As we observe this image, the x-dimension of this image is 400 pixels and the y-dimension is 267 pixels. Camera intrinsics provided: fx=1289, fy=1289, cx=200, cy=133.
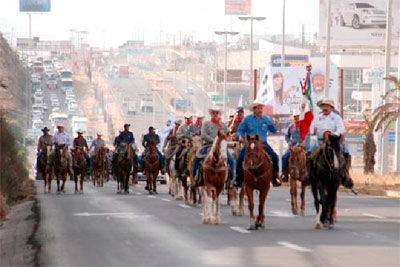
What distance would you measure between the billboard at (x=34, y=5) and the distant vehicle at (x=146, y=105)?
56.2 feet

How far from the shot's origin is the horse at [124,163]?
42.1 metres

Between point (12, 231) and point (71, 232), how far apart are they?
2.27 metres

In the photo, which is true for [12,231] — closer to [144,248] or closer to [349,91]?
[144,248]

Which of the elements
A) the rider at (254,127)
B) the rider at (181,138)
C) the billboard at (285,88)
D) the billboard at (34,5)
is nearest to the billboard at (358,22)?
the billboard at (285,88)

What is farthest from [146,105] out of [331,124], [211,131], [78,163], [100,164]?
[331,124]

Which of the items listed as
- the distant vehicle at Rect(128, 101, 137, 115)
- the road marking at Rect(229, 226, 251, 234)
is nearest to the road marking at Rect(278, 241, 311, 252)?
the road marking at Rect(229, 226, 251, 234)

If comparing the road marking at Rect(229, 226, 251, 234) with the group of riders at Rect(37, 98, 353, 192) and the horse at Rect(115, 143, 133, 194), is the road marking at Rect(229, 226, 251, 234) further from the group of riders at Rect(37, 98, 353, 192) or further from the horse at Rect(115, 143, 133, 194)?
the horse at Rect(115, 143, 133, 194)

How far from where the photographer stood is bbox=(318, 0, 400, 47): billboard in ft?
334

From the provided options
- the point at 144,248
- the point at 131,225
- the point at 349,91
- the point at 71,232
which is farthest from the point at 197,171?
the point at 349,91

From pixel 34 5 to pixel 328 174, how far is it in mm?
147601

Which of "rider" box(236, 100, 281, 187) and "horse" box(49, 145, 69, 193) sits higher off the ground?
"rider" box(236, 100, 281, 187)

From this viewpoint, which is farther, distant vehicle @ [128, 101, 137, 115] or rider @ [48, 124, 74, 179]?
distant vehicle @ [128, 101, 137, 115]

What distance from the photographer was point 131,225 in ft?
78.4

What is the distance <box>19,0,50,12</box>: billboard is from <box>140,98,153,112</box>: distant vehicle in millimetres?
17120
